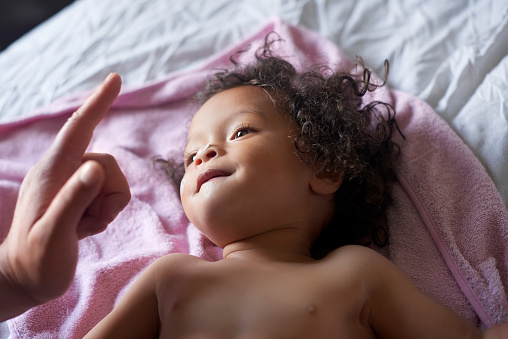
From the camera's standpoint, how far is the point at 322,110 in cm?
110

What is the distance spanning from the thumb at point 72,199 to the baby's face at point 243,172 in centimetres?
26

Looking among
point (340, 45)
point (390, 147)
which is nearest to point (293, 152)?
point (390, 147)

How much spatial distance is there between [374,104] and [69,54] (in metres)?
0.93

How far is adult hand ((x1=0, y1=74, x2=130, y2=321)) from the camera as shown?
71 cm

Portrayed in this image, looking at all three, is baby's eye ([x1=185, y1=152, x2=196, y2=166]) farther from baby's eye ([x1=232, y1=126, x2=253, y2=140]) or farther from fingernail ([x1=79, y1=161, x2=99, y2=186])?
fingernail ([x1=79, y1=161, x2=99, y2=186])

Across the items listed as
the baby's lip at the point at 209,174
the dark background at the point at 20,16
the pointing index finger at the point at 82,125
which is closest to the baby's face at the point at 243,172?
the baby's lip at the point at 209,174

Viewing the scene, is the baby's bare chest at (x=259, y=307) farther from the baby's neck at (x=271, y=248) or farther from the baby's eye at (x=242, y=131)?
the baby's eye at (x=242, y=131)

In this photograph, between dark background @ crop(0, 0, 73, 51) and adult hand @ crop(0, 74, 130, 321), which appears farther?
dark background @ crop(0, 0, 73, 51)

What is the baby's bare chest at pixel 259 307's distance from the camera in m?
0.85

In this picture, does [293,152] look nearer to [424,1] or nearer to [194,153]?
[194,153]

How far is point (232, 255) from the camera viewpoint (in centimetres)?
100

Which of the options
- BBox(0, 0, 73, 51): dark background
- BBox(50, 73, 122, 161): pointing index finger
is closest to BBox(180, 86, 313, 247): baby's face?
BBox(50, 73, 122, 161): pointing index finger

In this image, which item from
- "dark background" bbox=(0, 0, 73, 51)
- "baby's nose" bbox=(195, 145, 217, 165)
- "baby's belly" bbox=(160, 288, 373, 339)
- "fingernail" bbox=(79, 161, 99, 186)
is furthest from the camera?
"dark background" bbox=(0, 0, 73, 51)

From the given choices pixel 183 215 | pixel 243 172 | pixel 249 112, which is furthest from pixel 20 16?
pixel 243 172
